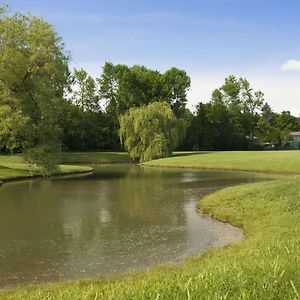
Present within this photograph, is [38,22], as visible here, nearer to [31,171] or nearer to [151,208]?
[31,171]

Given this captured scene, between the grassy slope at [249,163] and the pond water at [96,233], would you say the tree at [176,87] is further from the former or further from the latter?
the pond water at [96,233]

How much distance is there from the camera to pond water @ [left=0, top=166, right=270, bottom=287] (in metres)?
10.8

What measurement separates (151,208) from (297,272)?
46.5ft

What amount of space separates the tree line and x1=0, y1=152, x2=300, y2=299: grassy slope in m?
Result: 19.3


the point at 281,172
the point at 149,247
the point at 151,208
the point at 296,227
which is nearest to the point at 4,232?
the point at 149,247

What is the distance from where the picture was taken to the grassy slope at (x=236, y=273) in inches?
203

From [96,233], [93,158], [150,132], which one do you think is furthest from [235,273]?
[93,158]

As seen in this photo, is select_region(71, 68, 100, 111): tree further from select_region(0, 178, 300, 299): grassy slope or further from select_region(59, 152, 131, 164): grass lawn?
select_region(0, 178, 300, 299): grassy slope

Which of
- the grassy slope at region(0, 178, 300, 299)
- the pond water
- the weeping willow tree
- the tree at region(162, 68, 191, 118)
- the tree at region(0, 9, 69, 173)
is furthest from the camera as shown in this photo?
the tree at region(162, 68, 191, 118)

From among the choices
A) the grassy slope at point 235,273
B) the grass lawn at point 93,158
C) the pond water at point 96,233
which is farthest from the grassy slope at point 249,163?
the grassy slope at point 235,273

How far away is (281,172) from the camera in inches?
1628

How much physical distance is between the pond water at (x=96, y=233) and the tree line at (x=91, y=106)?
957 cm

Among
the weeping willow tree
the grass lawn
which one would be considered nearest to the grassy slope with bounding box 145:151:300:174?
the weeping willow tree

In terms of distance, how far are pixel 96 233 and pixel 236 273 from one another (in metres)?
9.19
